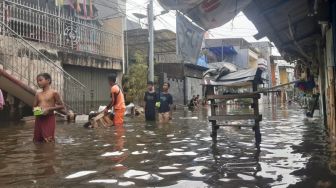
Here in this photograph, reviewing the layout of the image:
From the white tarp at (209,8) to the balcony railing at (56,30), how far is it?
993 centimetres

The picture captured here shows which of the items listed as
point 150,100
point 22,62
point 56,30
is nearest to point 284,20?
point 150,100

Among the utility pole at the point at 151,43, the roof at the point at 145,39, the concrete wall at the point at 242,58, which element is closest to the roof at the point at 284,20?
the utility pole at the point at 151,43

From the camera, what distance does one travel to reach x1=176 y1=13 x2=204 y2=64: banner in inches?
299

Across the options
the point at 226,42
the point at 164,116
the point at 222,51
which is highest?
the point at 226,42

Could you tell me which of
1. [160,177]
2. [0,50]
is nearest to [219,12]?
[160,177]

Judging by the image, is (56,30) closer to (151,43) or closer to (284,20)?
(151,43)

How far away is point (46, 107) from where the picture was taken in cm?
768

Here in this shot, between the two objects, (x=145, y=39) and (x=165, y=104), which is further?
(x=145, y=39)

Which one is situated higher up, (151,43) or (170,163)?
(151,43)

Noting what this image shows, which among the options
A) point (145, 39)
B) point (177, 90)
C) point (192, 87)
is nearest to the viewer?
point (177, 90)

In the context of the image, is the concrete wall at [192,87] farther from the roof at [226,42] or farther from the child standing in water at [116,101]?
the child standing in water at [116,101]

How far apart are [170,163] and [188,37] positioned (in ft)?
10.5

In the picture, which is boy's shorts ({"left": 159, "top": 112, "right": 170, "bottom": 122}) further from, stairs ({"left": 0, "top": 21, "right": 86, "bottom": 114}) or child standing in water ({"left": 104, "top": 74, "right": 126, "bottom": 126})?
stairs ({"left": 0, "top": 21, "right": 86, "bottom": 114})

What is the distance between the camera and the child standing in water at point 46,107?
7641 mm
